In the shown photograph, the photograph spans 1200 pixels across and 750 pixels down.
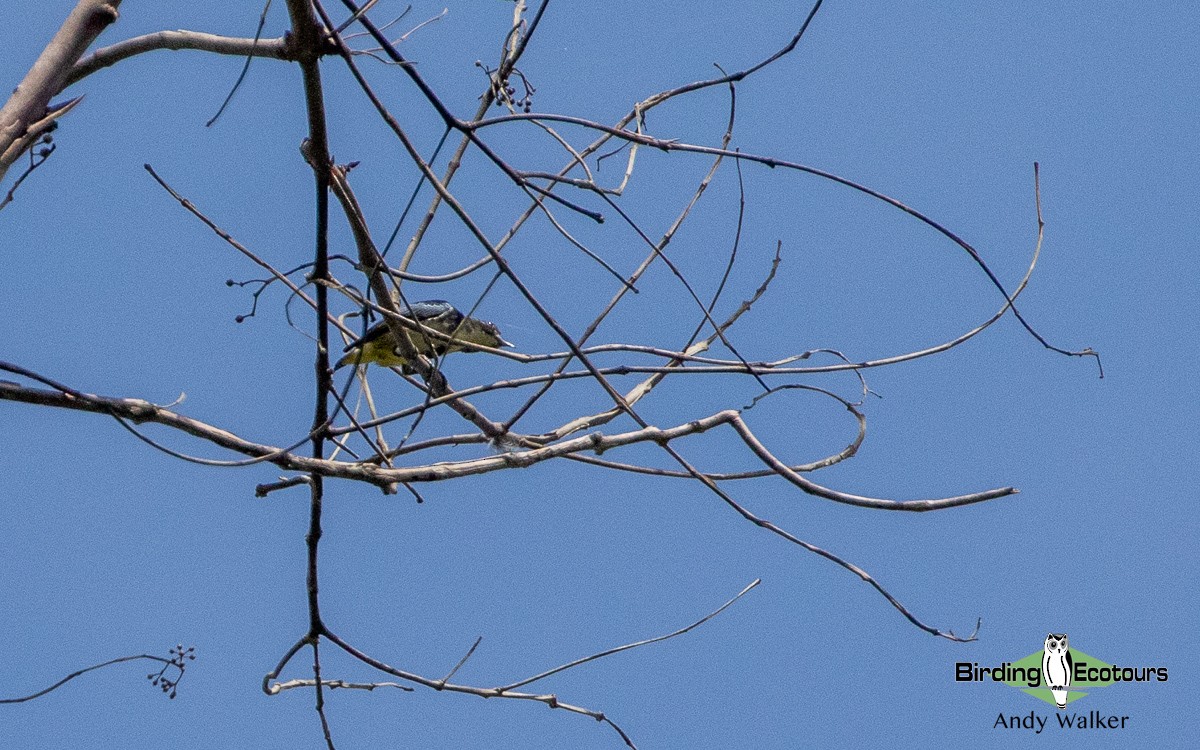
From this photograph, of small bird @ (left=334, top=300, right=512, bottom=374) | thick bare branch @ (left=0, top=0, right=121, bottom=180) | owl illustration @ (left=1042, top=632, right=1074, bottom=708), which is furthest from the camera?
owl illustration @ (left=1042, top=632, right=1074, bottom=708)

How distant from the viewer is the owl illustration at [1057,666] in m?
4.19

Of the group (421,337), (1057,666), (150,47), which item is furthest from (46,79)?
(1057,666)

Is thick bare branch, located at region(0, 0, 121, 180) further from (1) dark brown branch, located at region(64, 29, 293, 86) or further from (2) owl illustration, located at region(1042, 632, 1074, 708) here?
(2) owl illustration, located at region(1042, 632, 1074, 708)

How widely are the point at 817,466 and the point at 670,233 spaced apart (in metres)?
0.72

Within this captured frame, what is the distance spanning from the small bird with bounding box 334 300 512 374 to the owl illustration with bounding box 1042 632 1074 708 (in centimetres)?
235

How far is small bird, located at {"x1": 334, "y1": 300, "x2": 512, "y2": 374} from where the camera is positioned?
3637 mm

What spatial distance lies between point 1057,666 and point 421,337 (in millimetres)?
2716

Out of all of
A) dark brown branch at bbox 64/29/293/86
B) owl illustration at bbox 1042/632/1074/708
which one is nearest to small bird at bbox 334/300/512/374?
dark brown branch at bbox 64/29/293/86

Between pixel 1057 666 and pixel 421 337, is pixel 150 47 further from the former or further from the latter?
pixel 1057 666

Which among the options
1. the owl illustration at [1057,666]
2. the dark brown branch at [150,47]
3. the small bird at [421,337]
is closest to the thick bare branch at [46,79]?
the dark brown branch at [150,47]

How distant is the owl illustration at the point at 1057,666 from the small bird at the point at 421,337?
2.35 m

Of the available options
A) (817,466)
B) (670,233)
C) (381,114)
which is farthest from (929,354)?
(381,114)

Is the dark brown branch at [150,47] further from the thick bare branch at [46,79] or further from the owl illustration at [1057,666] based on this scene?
the owl illustration at [1057,666]

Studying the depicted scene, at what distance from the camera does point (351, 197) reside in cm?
272
